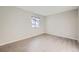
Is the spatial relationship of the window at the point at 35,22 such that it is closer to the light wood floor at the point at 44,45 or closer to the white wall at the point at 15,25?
the white wall at the point at 15,25

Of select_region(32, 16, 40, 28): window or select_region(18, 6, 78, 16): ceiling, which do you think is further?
select_region(32, 16, 40, 28): window

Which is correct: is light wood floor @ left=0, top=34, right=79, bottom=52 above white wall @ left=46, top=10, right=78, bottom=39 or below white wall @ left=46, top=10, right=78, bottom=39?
below

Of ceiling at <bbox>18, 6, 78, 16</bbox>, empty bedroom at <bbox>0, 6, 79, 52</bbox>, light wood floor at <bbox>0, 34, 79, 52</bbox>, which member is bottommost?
light wood floor at <bbox>0, 34, 79, 52</bbox>

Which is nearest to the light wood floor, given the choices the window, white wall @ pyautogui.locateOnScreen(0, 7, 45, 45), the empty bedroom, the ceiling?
the empty bedroom

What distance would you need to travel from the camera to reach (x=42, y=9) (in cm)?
200

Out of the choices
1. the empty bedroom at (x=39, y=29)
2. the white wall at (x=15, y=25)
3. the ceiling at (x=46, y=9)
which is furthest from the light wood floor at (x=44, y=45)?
the ceiling at (x=46, y=9)

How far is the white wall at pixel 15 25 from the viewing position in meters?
1.92

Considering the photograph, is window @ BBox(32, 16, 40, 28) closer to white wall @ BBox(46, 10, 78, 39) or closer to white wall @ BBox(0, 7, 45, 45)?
white wall @ BBox(0, 7, 45, 45)

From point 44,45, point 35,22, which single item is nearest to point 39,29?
point 35,22

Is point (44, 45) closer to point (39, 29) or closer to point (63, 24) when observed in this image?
point (39, 29)

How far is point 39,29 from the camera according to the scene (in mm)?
2109

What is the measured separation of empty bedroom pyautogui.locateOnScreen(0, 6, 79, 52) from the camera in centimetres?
192

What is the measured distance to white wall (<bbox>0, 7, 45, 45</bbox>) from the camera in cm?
192
